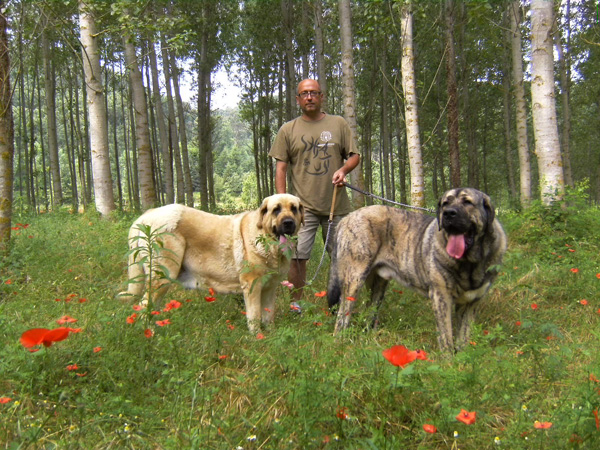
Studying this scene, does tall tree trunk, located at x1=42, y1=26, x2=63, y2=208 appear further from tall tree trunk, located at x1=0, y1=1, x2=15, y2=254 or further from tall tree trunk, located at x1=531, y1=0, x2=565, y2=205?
tall tree trunk, located at x1=531, y1=0, x2=565, y2=205

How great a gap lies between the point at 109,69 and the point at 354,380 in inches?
1098

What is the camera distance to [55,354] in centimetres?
247

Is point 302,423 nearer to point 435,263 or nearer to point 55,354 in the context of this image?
point 55,354

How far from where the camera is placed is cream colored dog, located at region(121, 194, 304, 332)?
4109 millimetres

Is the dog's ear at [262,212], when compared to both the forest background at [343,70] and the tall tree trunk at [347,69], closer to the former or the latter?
the forest background at [343,70]

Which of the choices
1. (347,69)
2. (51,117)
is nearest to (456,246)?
(347,69)

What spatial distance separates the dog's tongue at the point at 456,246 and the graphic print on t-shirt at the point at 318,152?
1.94 metres

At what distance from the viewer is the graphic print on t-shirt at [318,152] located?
4980 millimetres

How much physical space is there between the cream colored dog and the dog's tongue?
1423 millimetres

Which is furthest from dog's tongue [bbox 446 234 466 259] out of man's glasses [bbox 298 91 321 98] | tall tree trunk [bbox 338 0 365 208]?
tall tree trunk [bbox 338 0 365 208]

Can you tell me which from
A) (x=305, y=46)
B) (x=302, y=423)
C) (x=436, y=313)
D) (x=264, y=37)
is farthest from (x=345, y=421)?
(x=264, y=37)

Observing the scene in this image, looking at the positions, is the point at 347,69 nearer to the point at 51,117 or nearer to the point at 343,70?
the point at 343,70

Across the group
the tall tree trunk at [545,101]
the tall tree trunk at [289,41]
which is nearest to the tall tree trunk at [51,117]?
the tall tree trunk at [289,41]

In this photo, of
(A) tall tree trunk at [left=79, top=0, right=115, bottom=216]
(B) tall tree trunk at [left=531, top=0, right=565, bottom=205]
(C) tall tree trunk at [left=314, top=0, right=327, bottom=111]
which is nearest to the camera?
(B) tall tree trunk at [left=531, top=0, right=565, bottom=205]
